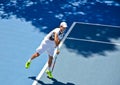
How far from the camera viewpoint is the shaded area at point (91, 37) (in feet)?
36.9

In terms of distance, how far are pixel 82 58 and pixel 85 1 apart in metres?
5.16

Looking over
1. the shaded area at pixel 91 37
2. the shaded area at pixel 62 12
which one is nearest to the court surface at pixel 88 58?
the shaded area at pixel 91 37

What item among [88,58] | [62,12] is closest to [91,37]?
[88,58]

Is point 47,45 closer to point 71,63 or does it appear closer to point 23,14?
point 71,63

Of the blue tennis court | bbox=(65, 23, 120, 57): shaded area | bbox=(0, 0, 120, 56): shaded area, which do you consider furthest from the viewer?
bbox=(0, 0, 120, 56): shaded area

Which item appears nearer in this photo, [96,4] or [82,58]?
[82,58]

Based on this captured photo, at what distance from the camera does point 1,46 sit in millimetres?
11828

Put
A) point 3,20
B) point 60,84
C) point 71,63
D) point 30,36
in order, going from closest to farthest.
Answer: point 60,84
point 71,63
point 30,36
point 3,20

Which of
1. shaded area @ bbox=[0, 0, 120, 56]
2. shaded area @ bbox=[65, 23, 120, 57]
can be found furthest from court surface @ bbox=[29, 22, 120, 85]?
shaded area @ bbox=[0, 0, 120, 56]

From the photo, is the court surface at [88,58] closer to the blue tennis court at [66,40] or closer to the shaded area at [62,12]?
the blue tennis court at [66,40]

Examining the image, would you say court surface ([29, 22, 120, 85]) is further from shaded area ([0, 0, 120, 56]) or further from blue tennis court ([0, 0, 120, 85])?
shaded area ([0, 0, 120, 56])

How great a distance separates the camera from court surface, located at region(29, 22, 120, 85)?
32.0 feet

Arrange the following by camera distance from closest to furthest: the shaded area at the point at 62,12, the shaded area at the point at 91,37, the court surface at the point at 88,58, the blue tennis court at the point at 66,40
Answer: the court surface at the point at 88,58
the blue tennis court at the point at 66,40
the shaded area at the point at 91,37
the shaded area at the point at 62,12

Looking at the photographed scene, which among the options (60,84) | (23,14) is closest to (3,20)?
(23,14)
